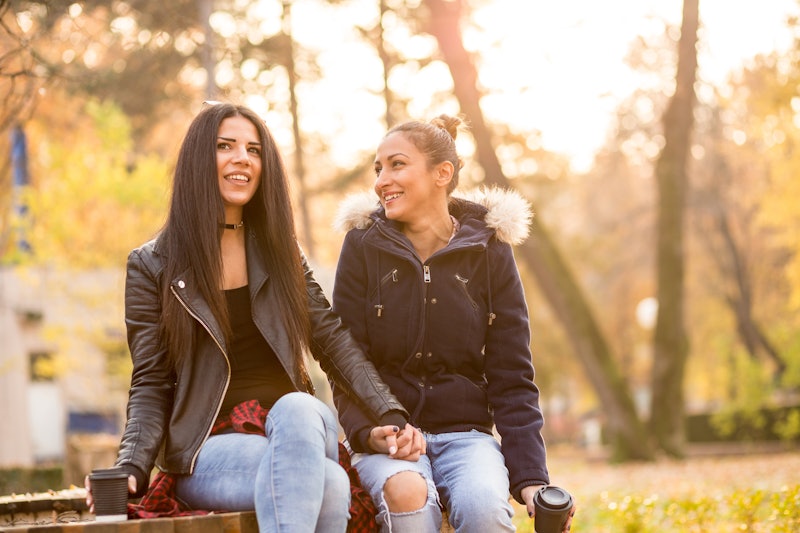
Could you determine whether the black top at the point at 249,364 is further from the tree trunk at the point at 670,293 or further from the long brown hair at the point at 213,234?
the tree trunk at the point at 670,293

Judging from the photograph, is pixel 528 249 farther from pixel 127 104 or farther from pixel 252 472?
pixel 252 472

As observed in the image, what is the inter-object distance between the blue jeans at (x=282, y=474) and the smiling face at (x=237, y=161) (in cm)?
96

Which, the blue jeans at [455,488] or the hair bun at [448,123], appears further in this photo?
the hair bun at [448,123]

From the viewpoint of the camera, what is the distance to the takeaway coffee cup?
11.0ft

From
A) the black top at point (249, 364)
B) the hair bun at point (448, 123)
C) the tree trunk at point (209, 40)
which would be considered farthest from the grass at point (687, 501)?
the tree trunk at point (209, 40)

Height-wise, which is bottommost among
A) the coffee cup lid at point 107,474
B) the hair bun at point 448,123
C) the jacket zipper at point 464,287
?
the coffee cup lid at point 107,474

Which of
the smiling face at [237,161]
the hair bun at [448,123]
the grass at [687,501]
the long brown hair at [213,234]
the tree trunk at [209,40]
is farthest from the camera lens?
the tree trunk at [209,40]

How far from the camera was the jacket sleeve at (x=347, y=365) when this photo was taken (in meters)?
4.02

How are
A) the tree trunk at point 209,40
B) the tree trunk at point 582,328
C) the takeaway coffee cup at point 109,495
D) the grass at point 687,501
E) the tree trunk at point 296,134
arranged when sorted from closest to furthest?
1. the takeaway coffee cup at point 109,495
2. the grass at point 687,501
3. the tree trunk at point 209,40
4. the tree trunk at point 582,328
5. the tree trunk at point 296,134

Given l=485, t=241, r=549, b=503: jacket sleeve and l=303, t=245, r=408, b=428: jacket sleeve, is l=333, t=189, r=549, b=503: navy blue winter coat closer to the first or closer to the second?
l=485, t=241, r=549, b=503: jacket sleeve

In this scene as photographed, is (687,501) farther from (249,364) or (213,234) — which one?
(213,234)

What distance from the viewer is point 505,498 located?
3.93 metres

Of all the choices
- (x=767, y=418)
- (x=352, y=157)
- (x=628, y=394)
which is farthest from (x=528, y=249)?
(x=767, y=418)

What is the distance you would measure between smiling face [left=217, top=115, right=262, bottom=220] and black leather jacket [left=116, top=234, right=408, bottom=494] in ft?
0.73
